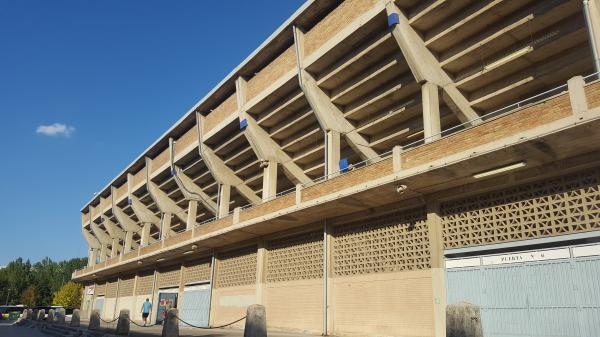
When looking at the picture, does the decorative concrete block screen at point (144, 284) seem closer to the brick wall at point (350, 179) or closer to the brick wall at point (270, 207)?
the brick wall at point (270, 207)

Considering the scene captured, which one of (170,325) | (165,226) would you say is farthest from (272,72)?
(165,226)

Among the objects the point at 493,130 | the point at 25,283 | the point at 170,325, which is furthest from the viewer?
the point at 25,283

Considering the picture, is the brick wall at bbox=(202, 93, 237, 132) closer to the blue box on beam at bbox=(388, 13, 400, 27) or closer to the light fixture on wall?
the blue box on beam at bbox=(388, 13, 400, 27)

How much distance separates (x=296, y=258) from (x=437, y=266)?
6.74 meters

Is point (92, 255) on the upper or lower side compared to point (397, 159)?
upper

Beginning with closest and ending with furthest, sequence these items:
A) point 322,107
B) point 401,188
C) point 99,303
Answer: point 401,188, point 322,107, point 99,303

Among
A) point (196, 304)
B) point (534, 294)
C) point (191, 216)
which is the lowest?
point (196, 304)

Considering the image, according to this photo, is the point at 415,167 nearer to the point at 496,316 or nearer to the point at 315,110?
the point at 496,316

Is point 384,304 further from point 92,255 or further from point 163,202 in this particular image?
point 92,255

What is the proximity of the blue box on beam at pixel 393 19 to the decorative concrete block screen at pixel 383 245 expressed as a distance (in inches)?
223

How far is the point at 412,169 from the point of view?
464 inches

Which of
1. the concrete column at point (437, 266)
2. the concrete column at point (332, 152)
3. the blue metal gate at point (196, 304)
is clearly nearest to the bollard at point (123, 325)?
the blue metal gate at point (196, 304)

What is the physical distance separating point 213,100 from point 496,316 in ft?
56.6

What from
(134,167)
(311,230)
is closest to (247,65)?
(311,230)
